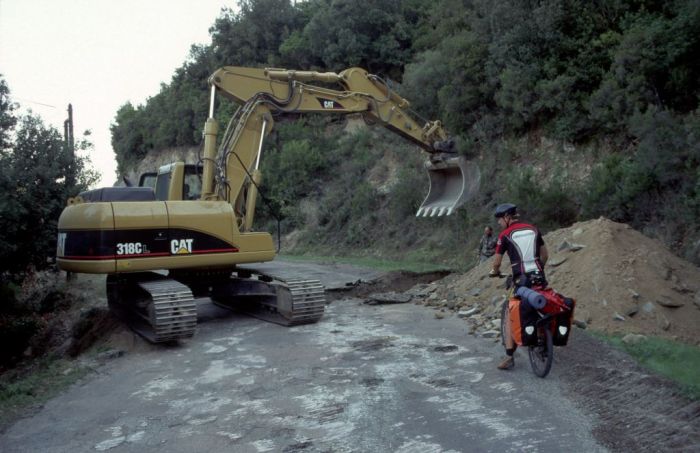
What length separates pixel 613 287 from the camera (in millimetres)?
9062

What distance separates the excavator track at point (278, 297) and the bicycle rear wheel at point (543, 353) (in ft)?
14.0

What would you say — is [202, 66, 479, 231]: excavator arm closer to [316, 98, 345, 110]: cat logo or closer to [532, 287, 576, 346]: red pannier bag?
[316, 98, 345, 110]: cat logo

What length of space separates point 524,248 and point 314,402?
2.72 m

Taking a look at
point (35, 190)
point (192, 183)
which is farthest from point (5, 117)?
point (192, 183)

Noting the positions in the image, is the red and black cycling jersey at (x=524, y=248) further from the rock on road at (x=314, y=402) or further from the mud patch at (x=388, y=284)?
the mud patch at (x=388, y=284)

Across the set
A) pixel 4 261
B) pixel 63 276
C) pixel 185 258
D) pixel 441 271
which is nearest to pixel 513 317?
pixel 185 258

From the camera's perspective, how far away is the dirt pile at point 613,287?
849 cm

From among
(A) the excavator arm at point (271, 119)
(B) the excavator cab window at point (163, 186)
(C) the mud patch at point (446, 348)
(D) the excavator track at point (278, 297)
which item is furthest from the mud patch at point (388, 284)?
(C) the mud patch at point (446, 348)

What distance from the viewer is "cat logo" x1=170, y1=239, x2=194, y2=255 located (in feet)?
31.9

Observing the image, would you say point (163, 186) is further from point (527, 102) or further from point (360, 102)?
point (527, 102)

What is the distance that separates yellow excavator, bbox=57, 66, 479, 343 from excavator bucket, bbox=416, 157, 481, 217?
6.80 ft

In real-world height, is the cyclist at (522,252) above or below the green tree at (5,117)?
below

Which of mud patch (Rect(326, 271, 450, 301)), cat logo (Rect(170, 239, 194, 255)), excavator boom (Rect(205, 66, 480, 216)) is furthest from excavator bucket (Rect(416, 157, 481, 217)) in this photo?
cat logo (Rect(170, 239, 194, 255))

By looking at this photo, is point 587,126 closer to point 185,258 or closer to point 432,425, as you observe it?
point 185,258
